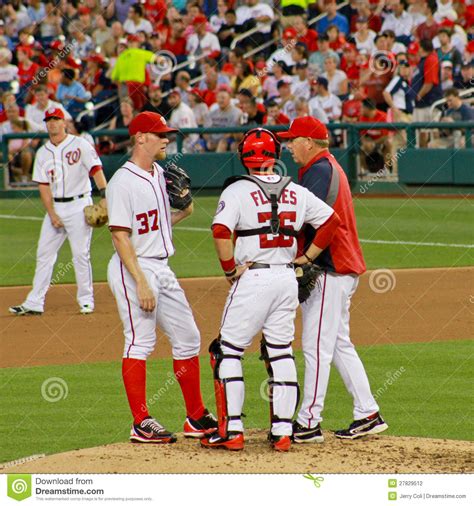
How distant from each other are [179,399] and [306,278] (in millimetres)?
1985

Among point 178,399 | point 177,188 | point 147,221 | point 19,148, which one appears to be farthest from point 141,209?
point 19,148

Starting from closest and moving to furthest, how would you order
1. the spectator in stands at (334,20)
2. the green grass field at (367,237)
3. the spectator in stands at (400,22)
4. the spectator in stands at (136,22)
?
the green grass field at (367,237)
the spectator in stands at (400,22)
the spectator in stands at (334,20)
the spectator in stands at (136,22)

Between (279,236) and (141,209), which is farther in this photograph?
(141,209)

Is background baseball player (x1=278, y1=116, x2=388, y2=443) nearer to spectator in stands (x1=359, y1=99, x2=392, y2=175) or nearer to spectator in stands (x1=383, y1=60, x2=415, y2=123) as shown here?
spectator in stands (x1=359, y1=99, x2=392, y2=175)

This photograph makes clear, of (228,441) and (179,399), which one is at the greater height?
(228,441)

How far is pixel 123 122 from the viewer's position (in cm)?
2295

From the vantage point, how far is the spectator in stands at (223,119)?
21.1 metres

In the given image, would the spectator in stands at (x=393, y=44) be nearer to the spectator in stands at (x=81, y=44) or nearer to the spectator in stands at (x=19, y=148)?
the spectator in stands at (x=19, y=148)

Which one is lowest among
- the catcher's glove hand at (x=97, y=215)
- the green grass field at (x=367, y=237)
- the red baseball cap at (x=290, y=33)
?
the green grass field at (x=367, y=237)

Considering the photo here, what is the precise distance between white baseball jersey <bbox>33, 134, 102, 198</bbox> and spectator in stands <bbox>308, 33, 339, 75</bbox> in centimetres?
1107

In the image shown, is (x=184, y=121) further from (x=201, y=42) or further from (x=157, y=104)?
(x=201, y=42)

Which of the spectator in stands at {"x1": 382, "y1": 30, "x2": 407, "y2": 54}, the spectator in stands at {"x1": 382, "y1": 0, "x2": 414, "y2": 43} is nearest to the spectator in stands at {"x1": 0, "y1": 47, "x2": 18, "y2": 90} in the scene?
the spectator in stands at {"x1": 382, "y1": 0, "x2": 414, "y2": 43}

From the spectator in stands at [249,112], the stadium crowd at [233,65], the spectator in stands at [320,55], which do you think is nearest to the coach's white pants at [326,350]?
the stadium crowd at [233,65]

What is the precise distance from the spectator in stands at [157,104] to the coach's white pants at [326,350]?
50.5ft
